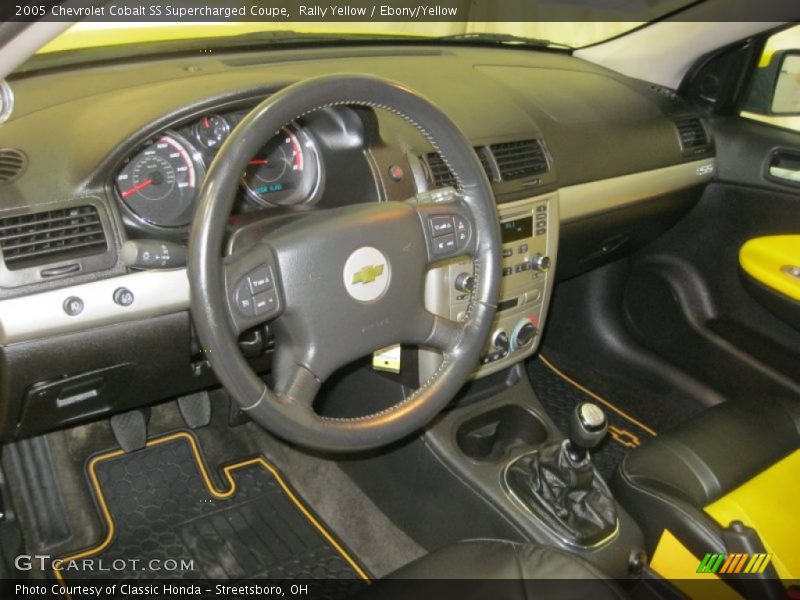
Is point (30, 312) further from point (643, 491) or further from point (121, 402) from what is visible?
point (643, 491)

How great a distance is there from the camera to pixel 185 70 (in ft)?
5.71

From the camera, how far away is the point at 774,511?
1770 millimetres

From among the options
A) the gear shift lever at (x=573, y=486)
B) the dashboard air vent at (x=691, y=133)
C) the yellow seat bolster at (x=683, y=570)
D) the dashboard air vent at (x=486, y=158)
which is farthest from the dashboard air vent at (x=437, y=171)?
the dashboard air vent at (x=691, y=133)

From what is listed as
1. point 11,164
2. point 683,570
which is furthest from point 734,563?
point 11,164

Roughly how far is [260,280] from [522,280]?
3.07 ft

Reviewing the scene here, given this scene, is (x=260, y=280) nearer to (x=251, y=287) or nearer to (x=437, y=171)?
(x=251, y=287)

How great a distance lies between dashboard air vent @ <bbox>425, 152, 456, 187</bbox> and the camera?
169 centimetres

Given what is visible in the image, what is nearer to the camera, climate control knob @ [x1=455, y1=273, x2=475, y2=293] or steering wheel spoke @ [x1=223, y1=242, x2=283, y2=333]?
steering wheel spoke @ [x1=223, y1=242, x2=283, y2=333]

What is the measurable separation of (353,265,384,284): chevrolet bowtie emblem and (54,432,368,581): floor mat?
3.42ft

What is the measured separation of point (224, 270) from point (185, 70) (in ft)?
2.61

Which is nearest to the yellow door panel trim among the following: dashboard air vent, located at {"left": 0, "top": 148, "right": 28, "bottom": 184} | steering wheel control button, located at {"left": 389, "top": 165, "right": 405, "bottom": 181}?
steering wheel control button, located at {"left": 389, "top": 165, "right": 405, "bottom": 181}

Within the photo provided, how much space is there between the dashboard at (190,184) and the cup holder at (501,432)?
15 cm

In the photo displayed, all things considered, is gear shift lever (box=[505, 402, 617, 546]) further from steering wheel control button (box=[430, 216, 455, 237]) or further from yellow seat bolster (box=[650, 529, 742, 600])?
steering wheel control button (box=[430, 216, 455, 237])

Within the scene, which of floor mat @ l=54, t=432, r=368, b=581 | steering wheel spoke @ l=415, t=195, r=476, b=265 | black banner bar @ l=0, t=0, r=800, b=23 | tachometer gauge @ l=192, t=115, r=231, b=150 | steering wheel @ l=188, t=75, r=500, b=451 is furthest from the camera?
floor mat @ l=54, t=432, r=368, b=581
